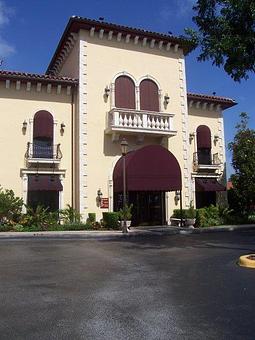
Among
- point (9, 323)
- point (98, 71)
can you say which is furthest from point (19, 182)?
point (9, 323)

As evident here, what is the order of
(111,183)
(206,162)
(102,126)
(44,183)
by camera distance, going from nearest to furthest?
(44,183), (111,183), (102,126), (206,162)

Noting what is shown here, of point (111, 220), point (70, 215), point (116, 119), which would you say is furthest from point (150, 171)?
point (70, 215)

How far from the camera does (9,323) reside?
5.50 m

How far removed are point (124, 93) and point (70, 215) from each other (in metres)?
7.60

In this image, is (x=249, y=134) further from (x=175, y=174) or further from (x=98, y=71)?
(x=98, y=71)

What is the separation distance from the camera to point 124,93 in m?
23.5

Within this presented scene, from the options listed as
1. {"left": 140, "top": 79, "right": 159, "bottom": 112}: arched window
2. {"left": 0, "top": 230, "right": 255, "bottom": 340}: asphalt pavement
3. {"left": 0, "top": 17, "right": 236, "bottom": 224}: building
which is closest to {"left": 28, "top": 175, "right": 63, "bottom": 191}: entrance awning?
{"left": 0, "top": 17, "right": 236, "bottom": 224}: building

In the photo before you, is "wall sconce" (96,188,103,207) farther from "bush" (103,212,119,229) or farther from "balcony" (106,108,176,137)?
"balcony" (106,108,176,137)

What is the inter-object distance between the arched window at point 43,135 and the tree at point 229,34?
465 inches

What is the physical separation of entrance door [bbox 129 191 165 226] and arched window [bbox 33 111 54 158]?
533 centimetres

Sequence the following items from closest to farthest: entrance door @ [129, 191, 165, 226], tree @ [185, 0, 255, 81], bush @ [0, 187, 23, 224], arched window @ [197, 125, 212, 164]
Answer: tree @ [185, 0, 255, 81] → bush @ [0, 187, 23, 224] → entrance door @ [129, 191, 165, 226] → arched window @ [197, 125, 212, 164]

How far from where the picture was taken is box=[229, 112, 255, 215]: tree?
2519 centimetres

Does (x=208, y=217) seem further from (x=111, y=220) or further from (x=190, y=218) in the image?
(x=111, y=220)

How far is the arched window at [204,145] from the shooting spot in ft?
86.4
